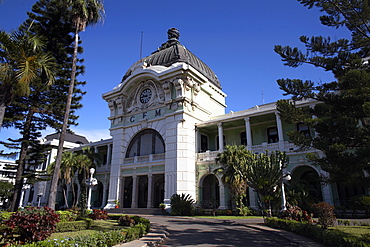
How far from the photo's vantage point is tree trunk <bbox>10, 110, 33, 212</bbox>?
19.1 metres

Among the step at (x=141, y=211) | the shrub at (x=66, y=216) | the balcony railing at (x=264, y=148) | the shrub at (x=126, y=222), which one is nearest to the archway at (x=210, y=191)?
the balcony railing at (x=264, y=148)

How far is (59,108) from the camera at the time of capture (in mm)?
21922

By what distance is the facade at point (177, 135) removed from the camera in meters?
23.6

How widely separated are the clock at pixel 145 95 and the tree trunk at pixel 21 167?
11721 mm

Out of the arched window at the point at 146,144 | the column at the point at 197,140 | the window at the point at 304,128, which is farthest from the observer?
the arched window at the point at 146,144

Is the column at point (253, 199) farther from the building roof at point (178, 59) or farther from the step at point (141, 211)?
the building roof at point (178, 59)

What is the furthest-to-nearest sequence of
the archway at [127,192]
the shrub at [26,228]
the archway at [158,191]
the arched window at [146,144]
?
the archway at [127,192]
the archway at [158,191]
the arched window at [146,144]
the shrub at [26,228]

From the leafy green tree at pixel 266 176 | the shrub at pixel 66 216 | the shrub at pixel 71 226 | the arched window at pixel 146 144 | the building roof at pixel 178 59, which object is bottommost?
the shrub at pixel 71 226

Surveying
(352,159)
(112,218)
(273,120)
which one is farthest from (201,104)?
(352,159)

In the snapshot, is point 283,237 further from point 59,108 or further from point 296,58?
point 59,108

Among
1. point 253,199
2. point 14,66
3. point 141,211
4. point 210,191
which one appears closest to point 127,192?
point 141,211

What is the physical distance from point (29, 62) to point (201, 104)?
1809 centimetres

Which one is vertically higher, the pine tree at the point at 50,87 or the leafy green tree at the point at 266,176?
the pine tree at the point at 50,87

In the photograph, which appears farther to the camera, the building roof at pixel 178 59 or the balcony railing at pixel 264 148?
the building roof at pixel 178 59
